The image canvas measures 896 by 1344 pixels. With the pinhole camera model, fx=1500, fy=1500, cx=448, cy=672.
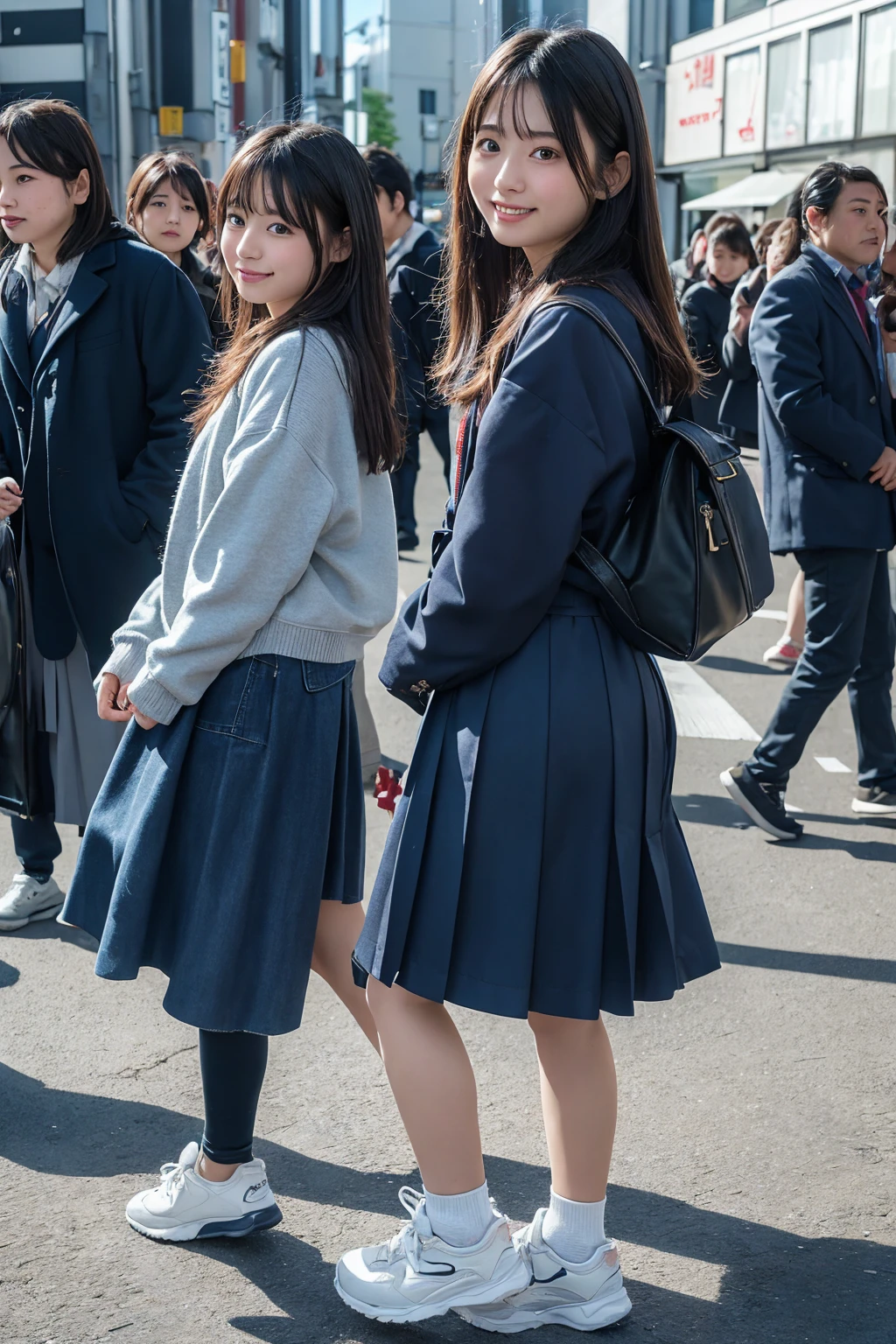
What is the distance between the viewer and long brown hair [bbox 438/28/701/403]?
2.10 m

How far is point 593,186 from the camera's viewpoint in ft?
7.00

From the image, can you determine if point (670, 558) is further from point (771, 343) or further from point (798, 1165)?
point (771, 343)

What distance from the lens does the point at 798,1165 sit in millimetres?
2875

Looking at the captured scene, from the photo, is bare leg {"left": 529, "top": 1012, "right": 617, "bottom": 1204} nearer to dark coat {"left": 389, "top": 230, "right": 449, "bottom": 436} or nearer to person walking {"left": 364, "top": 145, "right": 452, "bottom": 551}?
person walking {"left": 364, "top": 145, "right": 452, "bottom": 551}

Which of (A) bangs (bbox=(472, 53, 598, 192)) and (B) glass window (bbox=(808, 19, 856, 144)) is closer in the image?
(A) bangs (bbox=(472, 53, 598, 192))

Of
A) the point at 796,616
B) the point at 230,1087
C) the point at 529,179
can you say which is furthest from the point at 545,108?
the point at 796,616

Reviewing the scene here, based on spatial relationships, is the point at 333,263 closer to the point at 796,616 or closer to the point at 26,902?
the point at 26,902

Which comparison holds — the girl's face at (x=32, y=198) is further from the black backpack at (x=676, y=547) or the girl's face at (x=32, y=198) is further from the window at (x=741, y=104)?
the window at (x=741, y=104)

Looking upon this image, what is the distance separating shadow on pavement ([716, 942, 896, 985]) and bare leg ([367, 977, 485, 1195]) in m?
1.67

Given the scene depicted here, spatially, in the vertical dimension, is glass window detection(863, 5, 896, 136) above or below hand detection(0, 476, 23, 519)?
above

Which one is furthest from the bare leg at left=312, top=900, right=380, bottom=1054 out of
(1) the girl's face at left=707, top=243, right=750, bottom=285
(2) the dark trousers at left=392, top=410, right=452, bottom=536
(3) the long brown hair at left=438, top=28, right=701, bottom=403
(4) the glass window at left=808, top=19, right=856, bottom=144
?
(4) the glass window at left=808, top=19, right=856, bottom=144

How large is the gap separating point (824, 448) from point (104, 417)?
2.21 metres

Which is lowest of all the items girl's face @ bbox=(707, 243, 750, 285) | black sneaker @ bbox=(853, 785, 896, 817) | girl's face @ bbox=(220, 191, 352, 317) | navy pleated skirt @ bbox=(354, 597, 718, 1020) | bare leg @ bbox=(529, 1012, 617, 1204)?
black sneaker @ bbox=(853, 785, 896, 817)

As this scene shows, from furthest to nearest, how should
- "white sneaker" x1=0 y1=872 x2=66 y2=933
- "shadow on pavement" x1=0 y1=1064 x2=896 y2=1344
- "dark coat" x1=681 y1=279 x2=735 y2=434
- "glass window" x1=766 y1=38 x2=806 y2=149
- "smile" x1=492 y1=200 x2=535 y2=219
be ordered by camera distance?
"glass window" x1=766 y1=38 x2=806 y2=149 < "dark coat" x1=681 y1=279 x2=735 y2=434 < "white sneaker" x1=0 y1=872 x2=66 y2=933 < "shadow on pavement" x1=0 y1=1064 x2=896 y2=1344 < "smile" x1=492 y1=200 x2=535 y2=219
